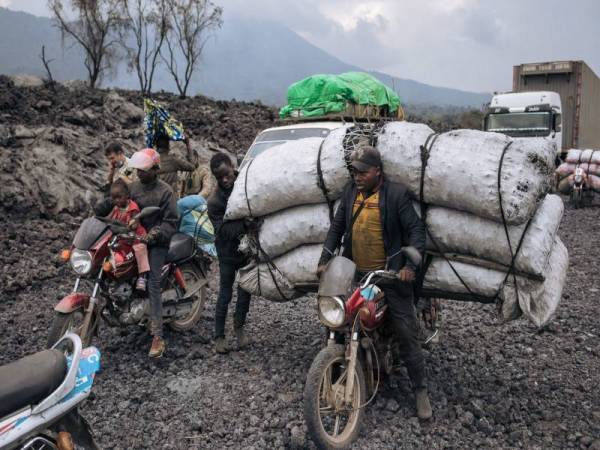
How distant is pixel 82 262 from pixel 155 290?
735 mm

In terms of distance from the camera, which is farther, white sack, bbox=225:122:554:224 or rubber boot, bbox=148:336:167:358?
rubber boot, bbox=148:336:167:358

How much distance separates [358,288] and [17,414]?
1.98 metres

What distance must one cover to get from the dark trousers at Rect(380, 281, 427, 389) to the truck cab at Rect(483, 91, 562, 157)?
13.8 m

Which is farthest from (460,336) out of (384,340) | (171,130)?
(171,130)

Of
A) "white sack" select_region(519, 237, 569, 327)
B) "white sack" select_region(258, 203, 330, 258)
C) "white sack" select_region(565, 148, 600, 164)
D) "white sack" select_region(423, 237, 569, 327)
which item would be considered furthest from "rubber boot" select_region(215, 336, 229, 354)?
"white sack" select_region(565, 148, 600, 164)

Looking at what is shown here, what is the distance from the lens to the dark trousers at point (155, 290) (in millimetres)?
4965

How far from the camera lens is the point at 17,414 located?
8.44 feet

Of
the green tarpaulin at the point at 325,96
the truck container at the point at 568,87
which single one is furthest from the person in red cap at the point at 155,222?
the truck container at the point at 568,87

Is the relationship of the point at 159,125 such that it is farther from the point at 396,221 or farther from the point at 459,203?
the point at 459,203

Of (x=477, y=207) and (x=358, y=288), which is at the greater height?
(x=477, y=207)

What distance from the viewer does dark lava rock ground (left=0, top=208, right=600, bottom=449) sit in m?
3.71

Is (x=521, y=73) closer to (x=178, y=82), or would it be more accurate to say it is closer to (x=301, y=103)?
(x=301, y=103)

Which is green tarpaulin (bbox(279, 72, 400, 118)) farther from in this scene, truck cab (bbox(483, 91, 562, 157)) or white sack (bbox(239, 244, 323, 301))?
truck cab (bbox(483, 91, 562, 157))

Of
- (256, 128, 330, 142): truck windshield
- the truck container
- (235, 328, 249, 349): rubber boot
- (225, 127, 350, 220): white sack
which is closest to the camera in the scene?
(225, 127, 350, 220): white sack
